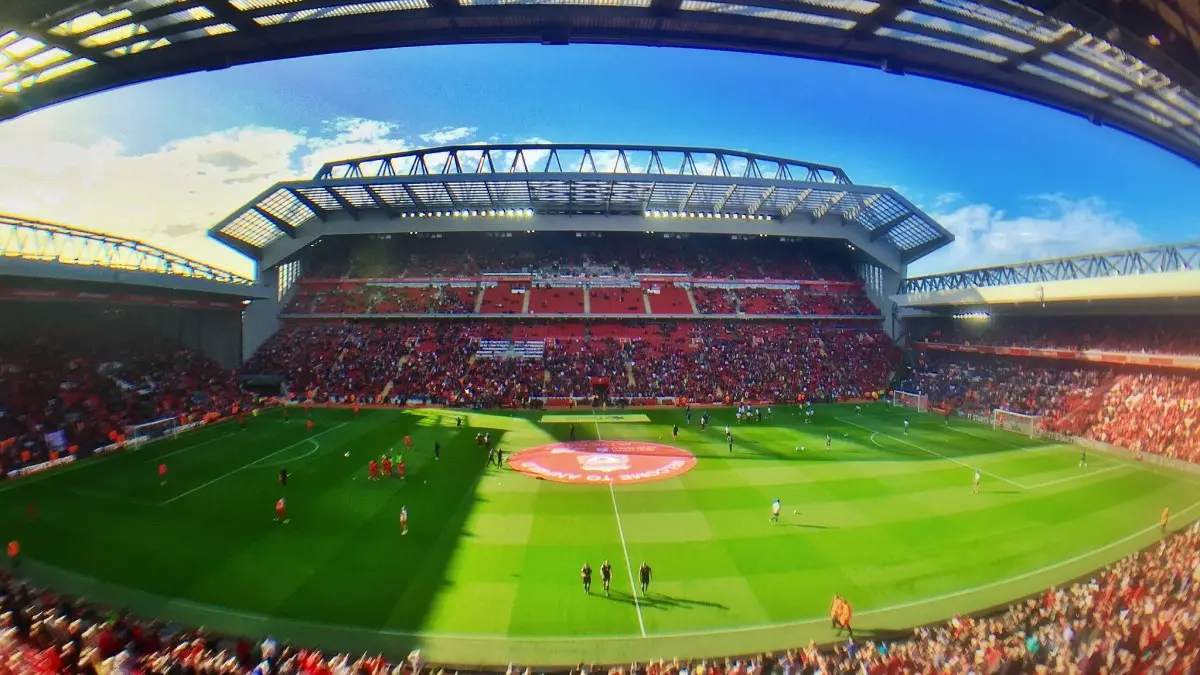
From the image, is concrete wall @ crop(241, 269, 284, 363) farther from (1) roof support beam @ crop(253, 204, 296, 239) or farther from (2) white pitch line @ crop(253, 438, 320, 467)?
(2) white pitch line @ crop(253, 438, 320, 467)

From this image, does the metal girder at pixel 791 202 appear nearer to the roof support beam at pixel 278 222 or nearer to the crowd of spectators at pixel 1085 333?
the crowd of spectators at pixel 1085 333

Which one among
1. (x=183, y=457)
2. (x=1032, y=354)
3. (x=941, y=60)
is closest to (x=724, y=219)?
(x=1032, y=354)

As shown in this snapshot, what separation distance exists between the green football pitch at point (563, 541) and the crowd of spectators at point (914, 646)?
1.18m

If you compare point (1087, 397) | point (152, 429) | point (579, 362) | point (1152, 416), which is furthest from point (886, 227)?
point (152, 429)

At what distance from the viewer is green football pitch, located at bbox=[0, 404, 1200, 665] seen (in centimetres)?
1274

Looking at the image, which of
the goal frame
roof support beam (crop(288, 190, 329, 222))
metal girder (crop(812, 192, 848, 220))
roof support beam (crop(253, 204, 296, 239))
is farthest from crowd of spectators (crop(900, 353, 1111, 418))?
roof support beam (crop(253, 204, 296, 239))

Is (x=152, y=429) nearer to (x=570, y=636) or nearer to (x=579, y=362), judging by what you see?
(x=579, y=362)

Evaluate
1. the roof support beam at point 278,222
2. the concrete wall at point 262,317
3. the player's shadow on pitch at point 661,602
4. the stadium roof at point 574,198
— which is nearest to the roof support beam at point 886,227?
the stadium roof at point 574,198

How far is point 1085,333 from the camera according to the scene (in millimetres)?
37562

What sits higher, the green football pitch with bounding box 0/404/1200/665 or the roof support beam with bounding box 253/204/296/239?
the roof support beam with bounding box 253/204/296/239

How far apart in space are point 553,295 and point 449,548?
131ft

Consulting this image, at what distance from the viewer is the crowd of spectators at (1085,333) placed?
31641mm

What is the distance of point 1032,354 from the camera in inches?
1591

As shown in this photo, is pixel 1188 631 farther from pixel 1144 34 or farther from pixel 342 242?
pixel 342 242
